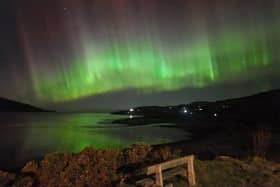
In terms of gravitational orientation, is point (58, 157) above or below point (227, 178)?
above

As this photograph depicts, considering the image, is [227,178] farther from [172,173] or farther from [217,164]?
[172,173]

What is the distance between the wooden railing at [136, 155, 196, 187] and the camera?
1209 centimetres

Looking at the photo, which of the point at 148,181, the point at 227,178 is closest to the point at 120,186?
the point at 148,181

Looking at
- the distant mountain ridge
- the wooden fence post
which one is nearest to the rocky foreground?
the wooden fence post

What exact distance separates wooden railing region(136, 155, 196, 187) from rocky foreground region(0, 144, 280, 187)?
35 cm

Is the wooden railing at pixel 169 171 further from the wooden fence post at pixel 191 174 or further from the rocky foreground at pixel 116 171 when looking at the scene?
the rocky foreground at pixel 116 171

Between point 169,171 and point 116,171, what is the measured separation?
2.38 metres

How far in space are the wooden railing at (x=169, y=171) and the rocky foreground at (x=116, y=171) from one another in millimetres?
354

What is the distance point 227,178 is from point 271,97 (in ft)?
359

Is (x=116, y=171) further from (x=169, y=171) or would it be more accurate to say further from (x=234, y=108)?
(x=234, y=108)

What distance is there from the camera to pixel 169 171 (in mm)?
13438

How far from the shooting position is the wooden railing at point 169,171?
39.7 ft

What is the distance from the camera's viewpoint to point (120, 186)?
39.8ft

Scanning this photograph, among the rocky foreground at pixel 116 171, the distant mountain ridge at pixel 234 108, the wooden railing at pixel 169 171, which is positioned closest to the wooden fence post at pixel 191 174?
the wooden railing at pixel 169 171
